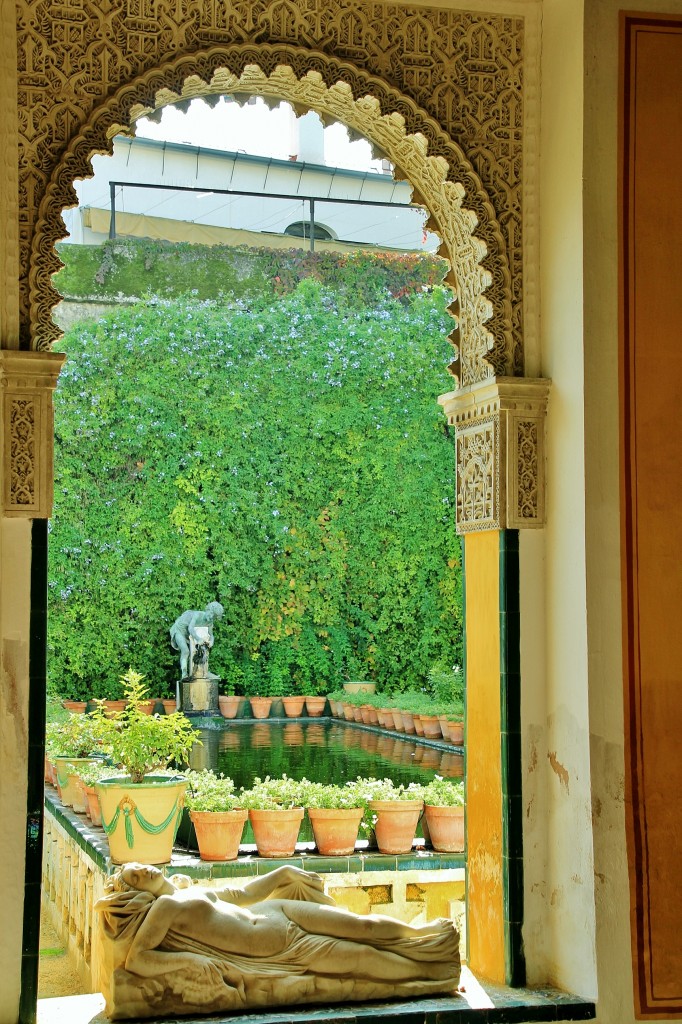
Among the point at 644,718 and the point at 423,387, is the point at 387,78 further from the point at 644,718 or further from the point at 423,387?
the point at 423,387

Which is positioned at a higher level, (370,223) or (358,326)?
(370,223)

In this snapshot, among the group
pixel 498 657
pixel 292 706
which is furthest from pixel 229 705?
pixel 498 657

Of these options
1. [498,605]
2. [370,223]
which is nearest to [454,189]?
[498,605]

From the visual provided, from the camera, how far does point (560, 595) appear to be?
4.09 metres

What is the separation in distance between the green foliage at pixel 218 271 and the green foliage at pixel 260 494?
0.23 meters

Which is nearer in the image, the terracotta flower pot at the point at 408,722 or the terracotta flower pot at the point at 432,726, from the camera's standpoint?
the terracotta flower pot at the point at 432,726

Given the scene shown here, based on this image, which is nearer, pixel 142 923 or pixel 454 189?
pixel 142 923

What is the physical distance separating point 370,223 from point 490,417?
1210 cm

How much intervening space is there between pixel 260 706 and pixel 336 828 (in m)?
8.53

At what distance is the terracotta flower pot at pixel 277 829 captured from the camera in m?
5.13

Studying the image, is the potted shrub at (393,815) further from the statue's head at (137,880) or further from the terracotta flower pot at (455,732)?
the terracotta flower pot at (455,732)

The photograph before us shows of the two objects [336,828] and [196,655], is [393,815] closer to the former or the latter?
[336,828]

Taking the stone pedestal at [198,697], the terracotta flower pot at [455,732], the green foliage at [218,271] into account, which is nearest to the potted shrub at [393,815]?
the terracotta flower pot at [455,732]

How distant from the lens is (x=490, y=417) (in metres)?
4.27
